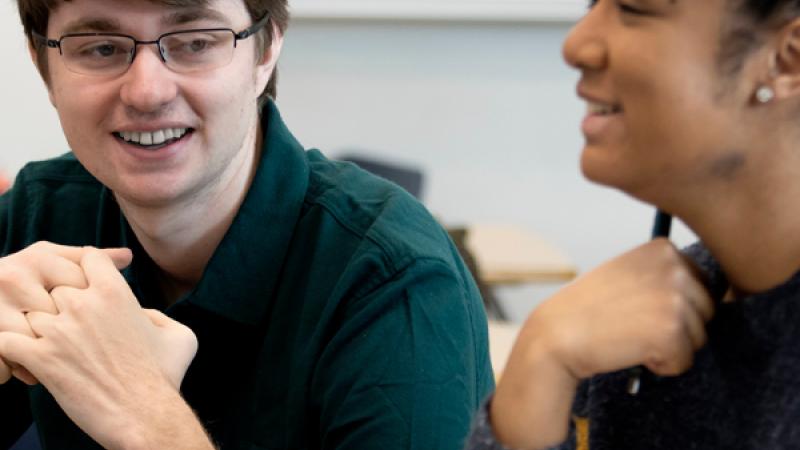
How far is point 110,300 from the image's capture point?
109 cm

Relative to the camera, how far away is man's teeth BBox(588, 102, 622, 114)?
0.75 m

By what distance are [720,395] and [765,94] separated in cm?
27

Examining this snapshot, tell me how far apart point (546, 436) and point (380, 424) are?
0.28 m

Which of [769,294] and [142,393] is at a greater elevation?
[769,294]

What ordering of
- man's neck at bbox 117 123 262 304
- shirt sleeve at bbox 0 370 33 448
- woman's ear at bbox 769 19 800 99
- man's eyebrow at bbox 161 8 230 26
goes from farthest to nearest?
shirt sleeve at bbox 0 370 33 448 < man's neck at bbox 117 123 262 304 < man's eyebrow at bbox 161 8 230 26 < woman's ear at bbox 769 19 800 99

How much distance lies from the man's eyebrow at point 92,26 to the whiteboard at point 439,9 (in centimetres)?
195

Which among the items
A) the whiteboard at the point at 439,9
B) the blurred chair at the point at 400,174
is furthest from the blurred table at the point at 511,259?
the whiteboard at the point at 439,9

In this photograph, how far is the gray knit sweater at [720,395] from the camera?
76 centimetres

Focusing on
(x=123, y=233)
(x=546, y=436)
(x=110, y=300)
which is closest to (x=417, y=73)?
(x=123, y=233)

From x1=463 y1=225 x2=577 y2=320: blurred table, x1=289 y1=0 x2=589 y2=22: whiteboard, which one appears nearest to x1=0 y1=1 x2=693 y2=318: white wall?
x1=289 y1=0 x2=589 y2=22: whiteboard

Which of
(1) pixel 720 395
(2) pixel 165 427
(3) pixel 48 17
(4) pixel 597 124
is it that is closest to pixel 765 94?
(4) pixel 597 124

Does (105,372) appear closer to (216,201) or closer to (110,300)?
(110,300)

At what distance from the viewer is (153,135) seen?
1238 mm

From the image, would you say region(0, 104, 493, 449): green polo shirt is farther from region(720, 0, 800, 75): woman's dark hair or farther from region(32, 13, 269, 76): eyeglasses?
region(720, 0, 800, 75): woman's dark hair
